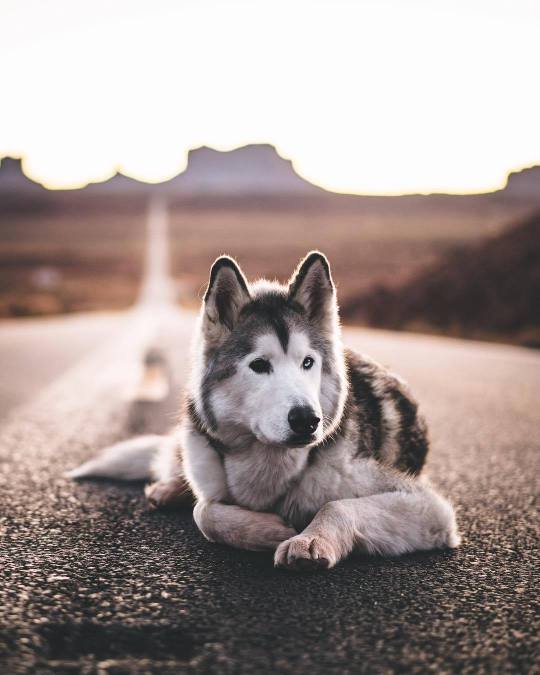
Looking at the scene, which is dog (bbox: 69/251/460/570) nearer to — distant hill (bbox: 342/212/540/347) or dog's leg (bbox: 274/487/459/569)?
dog's leg (bbox: 274/487/459/569)

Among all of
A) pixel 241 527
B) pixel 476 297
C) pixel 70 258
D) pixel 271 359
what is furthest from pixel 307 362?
pixel 70 258

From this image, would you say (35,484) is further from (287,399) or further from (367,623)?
(367,623)

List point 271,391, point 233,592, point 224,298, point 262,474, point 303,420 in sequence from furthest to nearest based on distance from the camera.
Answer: point 224,298 < point 262,474 < point 271,391 < point 303,420 < point 233,592

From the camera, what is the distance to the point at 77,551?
3.38 m

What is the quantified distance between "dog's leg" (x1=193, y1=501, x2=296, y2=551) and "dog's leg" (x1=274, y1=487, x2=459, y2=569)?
0.18m

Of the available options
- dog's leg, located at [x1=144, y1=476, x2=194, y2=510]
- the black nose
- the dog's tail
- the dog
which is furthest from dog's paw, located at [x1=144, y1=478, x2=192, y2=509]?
the black nose

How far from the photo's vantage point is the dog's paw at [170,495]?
4.12 m

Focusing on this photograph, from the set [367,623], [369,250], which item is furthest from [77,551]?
[369,250]

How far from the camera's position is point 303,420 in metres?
3.16

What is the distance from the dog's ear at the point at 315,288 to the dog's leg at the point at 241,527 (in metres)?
1.12

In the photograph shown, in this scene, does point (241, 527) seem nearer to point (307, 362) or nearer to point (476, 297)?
point (307, 362)

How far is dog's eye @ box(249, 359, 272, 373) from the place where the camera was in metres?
3.53

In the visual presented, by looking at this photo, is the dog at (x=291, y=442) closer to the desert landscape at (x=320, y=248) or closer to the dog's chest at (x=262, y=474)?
the dog's chest at (x=262, y=474)

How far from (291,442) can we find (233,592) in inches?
27.4
